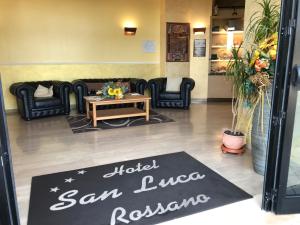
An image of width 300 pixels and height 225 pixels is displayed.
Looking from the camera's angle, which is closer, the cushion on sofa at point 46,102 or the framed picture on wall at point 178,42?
the cushion on sofa at point 46,102

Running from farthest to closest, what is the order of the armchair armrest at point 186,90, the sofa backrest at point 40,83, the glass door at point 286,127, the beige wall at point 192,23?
the beige wall at point 192,23
the armchair armrest at point 186,90
the sofa backrest at point 40,83
the glass door at point 286,127

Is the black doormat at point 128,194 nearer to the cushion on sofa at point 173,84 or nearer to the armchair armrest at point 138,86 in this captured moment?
the armchair armrest at point 138,86

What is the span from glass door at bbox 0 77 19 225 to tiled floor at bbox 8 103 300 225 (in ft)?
1.55

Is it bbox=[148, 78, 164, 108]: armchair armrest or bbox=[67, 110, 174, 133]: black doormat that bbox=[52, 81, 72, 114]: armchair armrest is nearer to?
bbox=[67, 110, 174, 133]: black doormat

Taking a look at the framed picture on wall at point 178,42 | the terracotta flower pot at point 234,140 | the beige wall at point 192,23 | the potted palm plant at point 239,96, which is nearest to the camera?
the potted palm plant at point 239,96

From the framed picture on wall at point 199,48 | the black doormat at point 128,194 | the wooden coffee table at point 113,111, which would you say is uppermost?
the framed picture on wall at point 199,48

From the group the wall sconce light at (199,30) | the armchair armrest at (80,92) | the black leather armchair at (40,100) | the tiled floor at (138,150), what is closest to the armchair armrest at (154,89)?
the tiled floor at (138,150)

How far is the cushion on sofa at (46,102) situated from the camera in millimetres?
5582

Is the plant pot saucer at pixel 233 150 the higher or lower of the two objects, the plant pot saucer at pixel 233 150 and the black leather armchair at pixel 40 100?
the lower

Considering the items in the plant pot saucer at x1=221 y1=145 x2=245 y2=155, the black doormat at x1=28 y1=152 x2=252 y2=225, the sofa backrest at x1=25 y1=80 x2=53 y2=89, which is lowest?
the black doormat at x1=28 y1=152 x2=252 y2=225

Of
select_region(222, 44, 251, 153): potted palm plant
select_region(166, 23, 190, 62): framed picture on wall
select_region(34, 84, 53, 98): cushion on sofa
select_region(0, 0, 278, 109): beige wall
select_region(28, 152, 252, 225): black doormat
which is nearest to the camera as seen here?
select_region(28, 152, 252, 225): black doormat

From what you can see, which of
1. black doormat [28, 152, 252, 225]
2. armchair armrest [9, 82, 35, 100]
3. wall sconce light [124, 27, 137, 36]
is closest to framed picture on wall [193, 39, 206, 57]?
wall sconce light [124, 27, 137, 36]

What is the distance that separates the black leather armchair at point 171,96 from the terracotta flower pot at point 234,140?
308 centimetres

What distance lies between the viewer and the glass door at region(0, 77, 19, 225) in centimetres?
169
